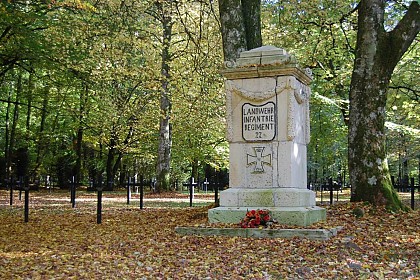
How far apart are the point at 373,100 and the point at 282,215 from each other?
403 centimetres

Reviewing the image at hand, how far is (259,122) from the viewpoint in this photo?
10070mm

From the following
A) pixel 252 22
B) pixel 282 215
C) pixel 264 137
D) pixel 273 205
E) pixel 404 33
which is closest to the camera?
pixel 282 215

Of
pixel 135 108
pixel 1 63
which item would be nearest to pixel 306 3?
pixel 1 63

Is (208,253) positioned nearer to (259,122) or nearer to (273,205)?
(273,205)

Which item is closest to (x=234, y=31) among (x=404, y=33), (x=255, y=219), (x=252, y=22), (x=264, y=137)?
(x=252, y=22)

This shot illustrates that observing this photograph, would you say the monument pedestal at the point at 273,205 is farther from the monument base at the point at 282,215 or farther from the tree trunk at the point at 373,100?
the tree trunk at the point at 373,100

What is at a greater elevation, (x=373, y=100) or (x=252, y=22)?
(x=252, y=22)

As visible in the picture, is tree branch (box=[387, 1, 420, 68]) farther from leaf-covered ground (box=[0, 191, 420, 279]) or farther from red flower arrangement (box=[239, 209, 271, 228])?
red flower arrangement (box=[239, 209, 271, 228])

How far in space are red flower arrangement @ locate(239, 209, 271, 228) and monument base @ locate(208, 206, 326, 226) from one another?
0.32 m

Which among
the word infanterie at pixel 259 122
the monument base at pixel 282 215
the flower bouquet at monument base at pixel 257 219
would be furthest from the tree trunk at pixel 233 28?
the flower bouquet at monument base at pixel 257 219

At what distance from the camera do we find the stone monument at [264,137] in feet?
32.2

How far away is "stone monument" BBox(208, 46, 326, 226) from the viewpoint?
32.2 feet

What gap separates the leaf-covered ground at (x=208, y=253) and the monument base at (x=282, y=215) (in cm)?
27

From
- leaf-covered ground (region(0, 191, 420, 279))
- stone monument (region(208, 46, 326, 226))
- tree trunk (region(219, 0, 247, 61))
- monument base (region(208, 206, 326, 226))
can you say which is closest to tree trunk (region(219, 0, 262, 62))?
tree trunk (region(219, 0, 247, 61))
